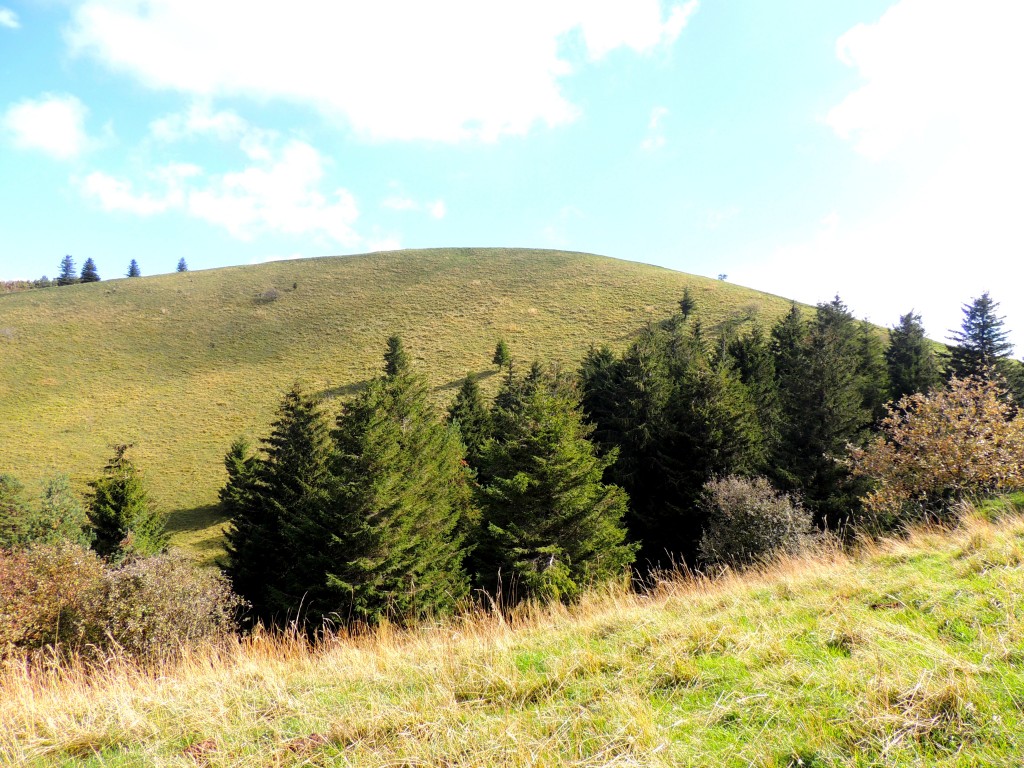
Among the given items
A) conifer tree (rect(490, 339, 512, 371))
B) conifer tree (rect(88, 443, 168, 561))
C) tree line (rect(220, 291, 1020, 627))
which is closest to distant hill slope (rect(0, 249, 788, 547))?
conifer tree (rect(490, 339, 512, 371))

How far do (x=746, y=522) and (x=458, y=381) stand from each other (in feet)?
124

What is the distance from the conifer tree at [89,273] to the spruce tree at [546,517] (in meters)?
126

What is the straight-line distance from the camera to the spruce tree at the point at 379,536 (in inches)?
711

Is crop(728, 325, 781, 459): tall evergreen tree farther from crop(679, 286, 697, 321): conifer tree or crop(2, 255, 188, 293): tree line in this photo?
crop(2, 255, 188, 293): tree line

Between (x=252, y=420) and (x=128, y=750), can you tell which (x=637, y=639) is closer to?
(x=128, y=750)

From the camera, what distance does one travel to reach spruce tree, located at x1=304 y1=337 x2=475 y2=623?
18.1 m

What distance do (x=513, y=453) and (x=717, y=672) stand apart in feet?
54.6

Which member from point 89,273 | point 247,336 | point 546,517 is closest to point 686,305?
point 546,517

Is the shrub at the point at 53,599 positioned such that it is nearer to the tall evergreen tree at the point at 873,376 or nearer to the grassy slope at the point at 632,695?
the grassy slope at the point at 632,695

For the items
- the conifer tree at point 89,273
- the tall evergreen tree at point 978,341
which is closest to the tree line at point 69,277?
the conifer tree at point 89,273

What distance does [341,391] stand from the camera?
2090 inches

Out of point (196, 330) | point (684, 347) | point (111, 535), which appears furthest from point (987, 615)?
point (196, 330)

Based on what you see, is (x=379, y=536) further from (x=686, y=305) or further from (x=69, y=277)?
(x=69, y=277)

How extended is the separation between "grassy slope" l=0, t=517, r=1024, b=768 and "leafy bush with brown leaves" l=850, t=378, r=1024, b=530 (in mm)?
10601
